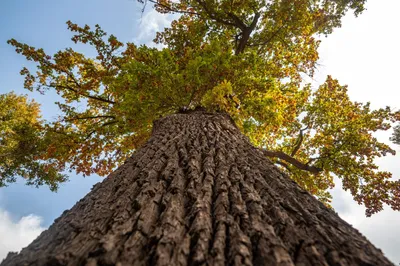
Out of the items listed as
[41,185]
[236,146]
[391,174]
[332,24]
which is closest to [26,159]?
[41,185]

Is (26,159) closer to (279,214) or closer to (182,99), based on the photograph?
(182,99)

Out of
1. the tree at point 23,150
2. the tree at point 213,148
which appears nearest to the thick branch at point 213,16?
the tree at point 213,148

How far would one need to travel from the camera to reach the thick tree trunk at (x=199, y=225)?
1.05 metres

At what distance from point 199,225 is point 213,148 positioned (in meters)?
1.53

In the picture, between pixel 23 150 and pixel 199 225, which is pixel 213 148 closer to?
pixel 199 225

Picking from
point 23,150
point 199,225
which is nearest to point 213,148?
point 199,225

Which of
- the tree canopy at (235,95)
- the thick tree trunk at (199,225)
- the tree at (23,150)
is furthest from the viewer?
the tree at (23,150)

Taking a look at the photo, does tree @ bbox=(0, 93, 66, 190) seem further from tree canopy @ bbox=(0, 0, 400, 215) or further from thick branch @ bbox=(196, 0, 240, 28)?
thick branch @ bbox=(196, 0, 240, 28)

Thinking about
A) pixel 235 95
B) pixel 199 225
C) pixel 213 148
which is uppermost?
pixel 235 95

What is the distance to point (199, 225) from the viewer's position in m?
1.26

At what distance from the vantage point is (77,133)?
884cm

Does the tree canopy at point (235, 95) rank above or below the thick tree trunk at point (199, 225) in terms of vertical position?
above

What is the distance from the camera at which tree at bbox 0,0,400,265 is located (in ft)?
3.76

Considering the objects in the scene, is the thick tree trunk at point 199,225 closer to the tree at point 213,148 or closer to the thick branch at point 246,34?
the tree at point 213,148
